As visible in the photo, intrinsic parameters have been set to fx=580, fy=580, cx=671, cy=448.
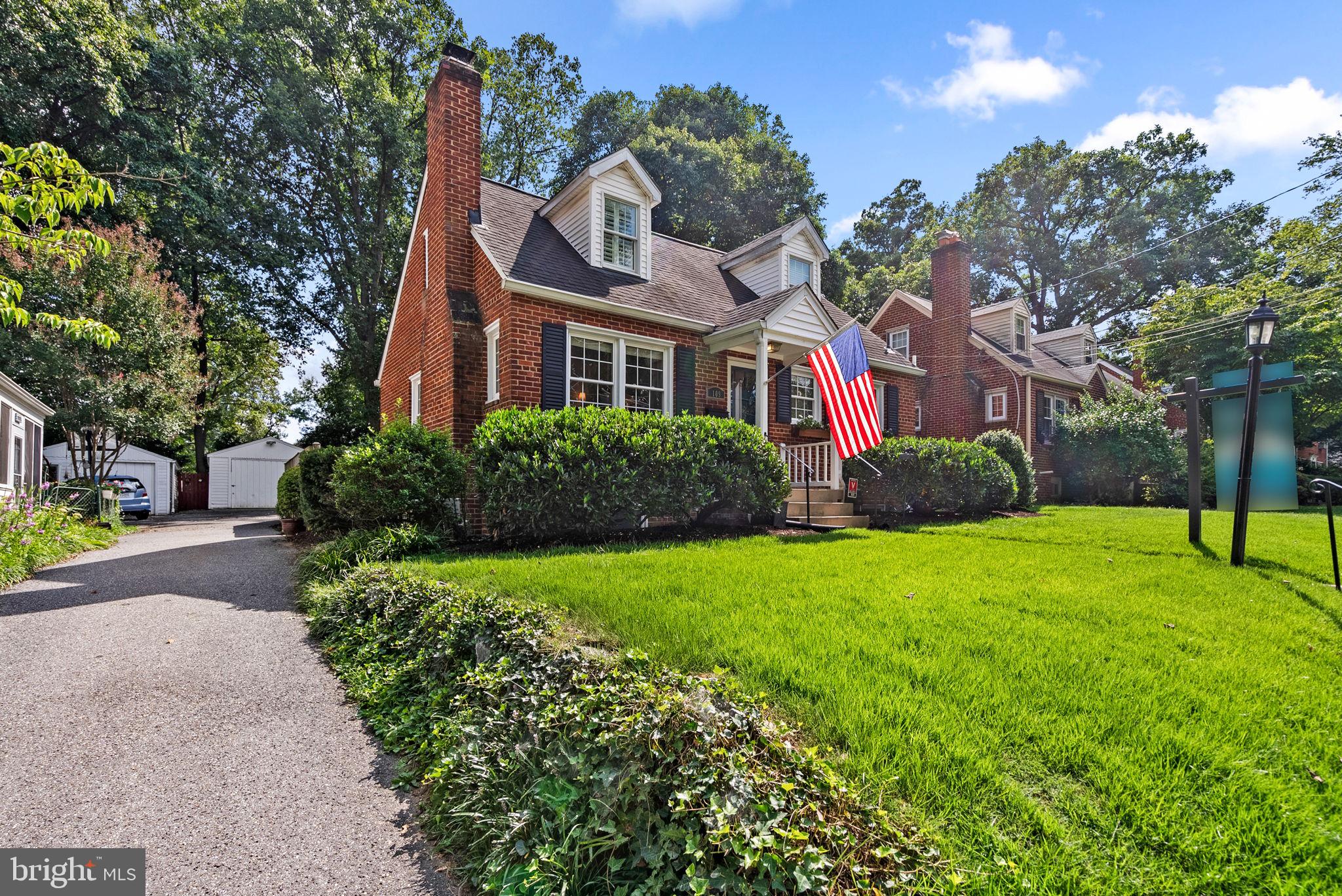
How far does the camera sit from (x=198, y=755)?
3123 millimetres

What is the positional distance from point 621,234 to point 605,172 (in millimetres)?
1106

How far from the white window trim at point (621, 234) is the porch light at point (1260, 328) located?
863 cm

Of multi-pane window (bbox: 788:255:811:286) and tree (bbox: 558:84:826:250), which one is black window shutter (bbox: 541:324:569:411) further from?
tree (bbox: 558:84:826:250)

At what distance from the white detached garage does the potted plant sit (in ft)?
75.1

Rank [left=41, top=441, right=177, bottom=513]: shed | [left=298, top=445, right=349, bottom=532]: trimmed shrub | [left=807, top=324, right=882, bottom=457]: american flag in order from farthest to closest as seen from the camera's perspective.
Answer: [left=41, top=441, right=177, bottom=513]: shed
[left=298, top=445, right=349, bottom=532]: trimmed shrub
[left=807, top=324, right=882, bottom=457]: american flag

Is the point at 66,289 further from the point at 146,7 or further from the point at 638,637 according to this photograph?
the point at 638,637

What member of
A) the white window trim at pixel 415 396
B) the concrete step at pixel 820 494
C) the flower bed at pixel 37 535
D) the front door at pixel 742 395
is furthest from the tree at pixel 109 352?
the concrete step at pixel 820 494

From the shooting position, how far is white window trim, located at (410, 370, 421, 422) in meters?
11.7

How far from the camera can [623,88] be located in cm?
2377

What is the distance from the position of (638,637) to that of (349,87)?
23.0 meters

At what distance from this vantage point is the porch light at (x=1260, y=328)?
19.3ft

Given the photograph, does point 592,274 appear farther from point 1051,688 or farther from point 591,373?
point 1051,688

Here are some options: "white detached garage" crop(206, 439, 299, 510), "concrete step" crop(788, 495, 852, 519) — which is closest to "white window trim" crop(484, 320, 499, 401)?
"concrete step" crop(788, 495, 852, 519)

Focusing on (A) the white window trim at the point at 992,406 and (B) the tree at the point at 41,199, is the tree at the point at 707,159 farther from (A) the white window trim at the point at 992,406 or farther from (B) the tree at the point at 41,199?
(B) the tree at the point at 41,199
